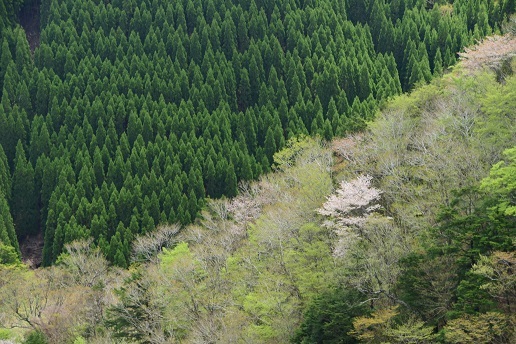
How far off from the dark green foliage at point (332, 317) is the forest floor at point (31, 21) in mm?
94124

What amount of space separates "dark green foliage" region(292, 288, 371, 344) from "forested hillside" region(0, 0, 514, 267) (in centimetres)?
3984

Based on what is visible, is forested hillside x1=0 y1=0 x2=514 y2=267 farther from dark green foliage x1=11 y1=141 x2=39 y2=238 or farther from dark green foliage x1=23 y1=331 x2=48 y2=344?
dark green foliage x1=23 y1=331 x2=48 y2=344

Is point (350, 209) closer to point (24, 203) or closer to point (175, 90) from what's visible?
point (24, 203)

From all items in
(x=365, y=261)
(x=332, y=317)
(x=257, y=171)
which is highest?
(x=365, y=261)

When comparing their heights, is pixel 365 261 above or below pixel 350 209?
below

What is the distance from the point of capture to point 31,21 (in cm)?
12325

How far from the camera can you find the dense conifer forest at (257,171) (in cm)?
3591

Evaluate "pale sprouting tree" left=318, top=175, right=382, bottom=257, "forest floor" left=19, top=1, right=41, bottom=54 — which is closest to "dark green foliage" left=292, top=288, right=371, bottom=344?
"pale sprouting tree" left=318, top=175, right=382, bottom=257

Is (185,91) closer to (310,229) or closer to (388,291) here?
(310,229)

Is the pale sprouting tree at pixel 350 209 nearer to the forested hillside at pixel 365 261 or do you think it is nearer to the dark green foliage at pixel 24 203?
the forested hillside at pixel 365 261

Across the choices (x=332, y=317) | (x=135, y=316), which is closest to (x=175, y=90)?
(x=135, y=316)

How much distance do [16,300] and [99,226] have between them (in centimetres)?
2843

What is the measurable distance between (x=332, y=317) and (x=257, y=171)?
174 feet

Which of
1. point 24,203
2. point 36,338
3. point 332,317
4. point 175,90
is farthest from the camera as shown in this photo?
point 175,90
